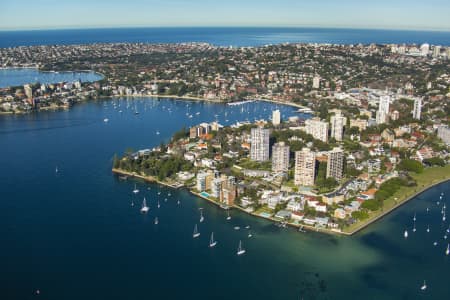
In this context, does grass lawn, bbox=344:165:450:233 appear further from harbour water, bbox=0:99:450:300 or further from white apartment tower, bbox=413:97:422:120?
white apartment tower, bbox=413:97:422:120

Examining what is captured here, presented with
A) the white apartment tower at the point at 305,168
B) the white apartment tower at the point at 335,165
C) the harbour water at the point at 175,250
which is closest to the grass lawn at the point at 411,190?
the harbour water at the point at 175,250

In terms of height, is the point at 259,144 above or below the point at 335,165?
above

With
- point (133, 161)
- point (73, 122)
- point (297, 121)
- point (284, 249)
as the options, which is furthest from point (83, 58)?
point (284, 249)

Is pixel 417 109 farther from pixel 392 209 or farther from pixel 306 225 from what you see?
pixel 306 225

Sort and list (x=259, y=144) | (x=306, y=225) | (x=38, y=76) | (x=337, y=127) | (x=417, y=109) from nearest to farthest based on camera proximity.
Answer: (x=306, y=225) → (x=259, y=144) → (x=337, y=127) → (x=417, y=109) → (x=38, y=76)

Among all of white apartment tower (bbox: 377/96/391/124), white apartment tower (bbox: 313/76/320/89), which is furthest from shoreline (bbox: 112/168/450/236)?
white apartment tower (bbox: 313/76/320/89)
